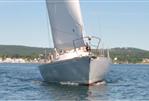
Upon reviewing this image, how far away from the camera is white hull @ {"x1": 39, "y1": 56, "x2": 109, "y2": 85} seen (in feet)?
164

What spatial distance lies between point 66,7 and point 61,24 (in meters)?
1.86

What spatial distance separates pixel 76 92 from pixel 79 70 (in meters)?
4.59

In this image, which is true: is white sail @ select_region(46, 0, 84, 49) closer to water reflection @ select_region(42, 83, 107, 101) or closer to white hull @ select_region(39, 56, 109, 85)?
white hull @ select_region(39, 56, 109, 85)

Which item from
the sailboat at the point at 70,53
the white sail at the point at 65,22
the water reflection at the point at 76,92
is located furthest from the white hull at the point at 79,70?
the white sail at the point at 65,22

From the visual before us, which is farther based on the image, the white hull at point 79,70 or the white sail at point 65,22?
the white sail at point 65,22

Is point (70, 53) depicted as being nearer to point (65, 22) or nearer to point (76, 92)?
point (65, 22)

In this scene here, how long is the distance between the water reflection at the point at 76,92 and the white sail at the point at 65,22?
15.4ft

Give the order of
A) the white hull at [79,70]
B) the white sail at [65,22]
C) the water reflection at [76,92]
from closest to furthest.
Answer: the water reflection at [76,92], the white hull at [79,70], the white sail at [65,22]

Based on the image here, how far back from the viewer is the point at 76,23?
53375 mm

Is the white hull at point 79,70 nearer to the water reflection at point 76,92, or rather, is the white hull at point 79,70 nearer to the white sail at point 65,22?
the water reflection at point 76,92

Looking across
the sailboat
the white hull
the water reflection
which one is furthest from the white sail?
the water reflection

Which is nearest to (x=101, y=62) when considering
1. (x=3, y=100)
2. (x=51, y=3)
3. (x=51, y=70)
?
(x=51, y=70)

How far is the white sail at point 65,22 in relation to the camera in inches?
2104

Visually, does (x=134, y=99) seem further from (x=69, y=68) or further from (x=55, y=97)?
(x=69, y=68)
